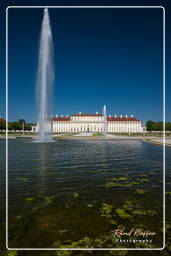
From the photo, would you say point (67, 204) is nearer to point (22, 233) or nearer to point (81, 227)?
point (81, 227)

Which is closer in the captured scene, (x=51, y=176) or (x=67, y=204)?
(x=67, y=204)

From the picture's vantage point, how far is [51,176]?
26.6ft

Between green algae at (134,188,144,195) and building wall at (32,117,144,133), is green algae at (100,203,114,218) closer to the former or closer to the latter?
green algae at (134,188,144,195)

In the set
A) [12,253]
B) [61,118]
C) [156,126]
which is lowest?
[12,253]

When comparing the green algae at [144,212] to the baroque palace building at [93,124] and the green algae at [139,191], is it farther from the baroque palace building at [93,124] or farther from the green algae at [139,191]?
the baroque palace building at [93,124]

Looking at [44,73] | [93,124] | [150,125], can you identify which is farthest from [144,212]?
[93,124]

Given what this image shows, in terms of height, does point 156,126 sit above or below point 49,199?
above

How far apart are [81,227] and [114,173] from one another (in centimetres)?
497

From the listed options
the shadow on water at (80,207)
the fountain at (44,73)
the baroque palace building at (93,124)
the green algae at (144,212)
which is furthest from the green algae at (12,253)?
the baroque palace building at (93,124)

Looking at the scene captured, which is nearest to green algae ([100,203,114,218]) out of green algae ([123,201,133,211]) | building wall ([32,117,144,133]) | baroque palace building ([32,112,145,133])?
green algae ([123,201,133,211])

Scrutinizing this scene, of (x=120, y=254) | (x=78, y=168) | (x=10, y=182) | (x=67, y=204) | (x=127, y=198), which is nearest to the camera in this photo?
(x=120, y=254)

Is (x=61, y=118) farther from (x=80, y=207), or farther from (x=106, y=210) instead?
(x=106, y=210)

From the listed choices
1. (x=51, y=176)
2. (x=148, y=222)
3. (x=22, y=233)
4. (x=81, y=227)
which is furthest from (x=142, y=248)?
(x=51, y=176)

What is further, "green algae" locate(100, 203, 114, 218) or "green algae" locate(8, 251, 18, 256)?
"green algae" locate(100, 203, 114, 218)
